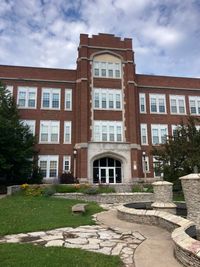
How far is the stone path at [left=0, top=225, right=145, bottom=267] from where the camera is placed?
21.2ft

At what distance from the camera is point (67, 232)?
8.29 metres

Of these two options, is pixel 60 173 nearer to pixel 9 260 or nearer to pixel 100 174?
pixel 100 174

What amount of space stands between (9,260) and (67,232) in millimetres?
3019

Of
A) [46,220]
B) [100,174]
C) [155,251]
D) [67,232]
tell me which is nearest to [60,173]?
[100,174]

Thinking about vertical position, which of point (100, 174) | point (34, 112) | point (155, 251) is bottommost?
point (155, 251)

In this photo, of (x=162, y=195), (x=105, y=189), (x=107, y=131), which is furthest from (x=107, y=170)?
(x=162, y=195)

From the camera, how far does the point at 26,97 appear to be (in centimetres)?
3123

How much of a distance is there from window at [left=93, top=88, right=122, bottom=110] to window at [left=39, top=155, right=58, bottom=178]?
7644 millimetres

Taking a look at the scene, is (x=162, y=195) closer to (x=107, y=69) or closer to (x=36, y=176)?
(x=36, y=176)

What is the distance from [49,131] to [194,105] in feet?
61.4

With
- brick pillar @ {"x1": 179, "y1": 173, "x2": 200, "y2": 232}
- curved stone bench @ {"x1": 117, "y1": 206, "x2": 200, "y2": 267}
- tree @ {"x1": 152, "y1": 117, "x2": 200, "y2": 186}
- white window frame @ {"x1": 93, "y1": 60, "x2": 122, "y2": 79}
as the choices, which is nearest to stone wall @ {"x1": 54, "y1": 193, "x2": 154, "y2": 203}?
tree @ {"x1": 152, "y1": 117, "x2": 200, "y2": 186}

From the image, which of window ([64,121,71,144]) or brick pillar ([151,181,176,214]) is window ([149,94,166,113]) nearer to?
A: window ([64,121,71,144])

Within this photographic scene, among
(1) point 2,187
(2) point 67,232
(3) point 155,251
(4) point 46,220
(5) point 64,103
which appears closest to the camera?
(3) point 155,251

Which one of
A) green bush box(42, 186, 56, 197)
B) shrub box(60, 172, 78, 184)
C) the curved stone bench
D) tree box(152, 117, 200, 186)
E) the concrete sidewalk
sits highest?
tree box(152, 117, 200, 186)
